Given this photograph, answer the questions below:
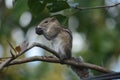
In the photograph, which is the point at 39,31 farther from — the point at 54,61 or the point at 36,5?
the point at 36,5

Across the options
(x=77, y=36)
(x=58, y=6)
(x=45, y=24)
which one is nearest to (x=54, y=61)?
(x=45, y=24)

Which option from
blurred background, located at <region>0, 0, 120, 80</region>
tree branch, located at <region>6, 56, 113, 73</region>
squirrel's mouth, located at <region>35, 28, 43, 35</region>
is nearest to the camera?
tree branch, located at <region>6, 56, 113, 73</region>

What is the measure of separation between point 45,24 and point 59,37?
0.36ft

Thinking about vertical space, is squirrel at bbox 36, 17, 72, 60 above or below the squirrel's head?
below

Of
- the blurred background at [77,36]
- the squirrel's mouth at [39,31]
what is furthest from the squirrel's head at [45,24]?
the blurred background at [77,36]

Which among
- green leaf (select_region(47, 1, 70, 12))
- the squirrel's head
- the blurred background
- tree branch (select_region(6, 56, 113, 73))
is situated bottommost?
the blurred background

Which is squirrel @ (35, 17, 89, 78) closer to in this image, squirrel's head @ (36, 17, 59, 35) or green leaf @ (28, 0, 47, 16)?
squirrel's head @ (36, 17, 59, 35)

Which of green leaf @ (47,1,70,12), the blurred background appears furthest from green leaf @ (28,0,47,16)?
the blurred background

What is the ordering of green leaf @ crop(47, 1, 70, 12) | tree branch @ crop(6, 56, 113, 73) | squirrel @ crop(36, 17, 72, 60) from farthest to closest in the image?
green leaf @ crop(47, 1, 70, 12)
squirrel @ crop(36, 17, 72, 60)
tree branch @ crop(6, 56, 113, 73)

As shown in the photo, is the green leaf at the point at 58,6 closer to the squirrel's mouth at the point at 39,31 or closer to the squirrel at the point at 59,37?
the squirrel at the point at 59,37

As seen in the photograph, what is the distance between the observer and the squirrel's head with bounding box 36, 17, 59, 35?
264 centimetres

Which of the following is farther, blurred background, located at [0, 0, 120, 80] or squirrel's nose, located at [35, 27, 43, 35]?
blurred background, located at [0, 0, 120, 80]

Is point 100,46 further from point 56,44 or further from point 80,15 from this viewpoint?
point 56,44

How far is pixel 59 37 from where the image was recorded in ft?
9.19
